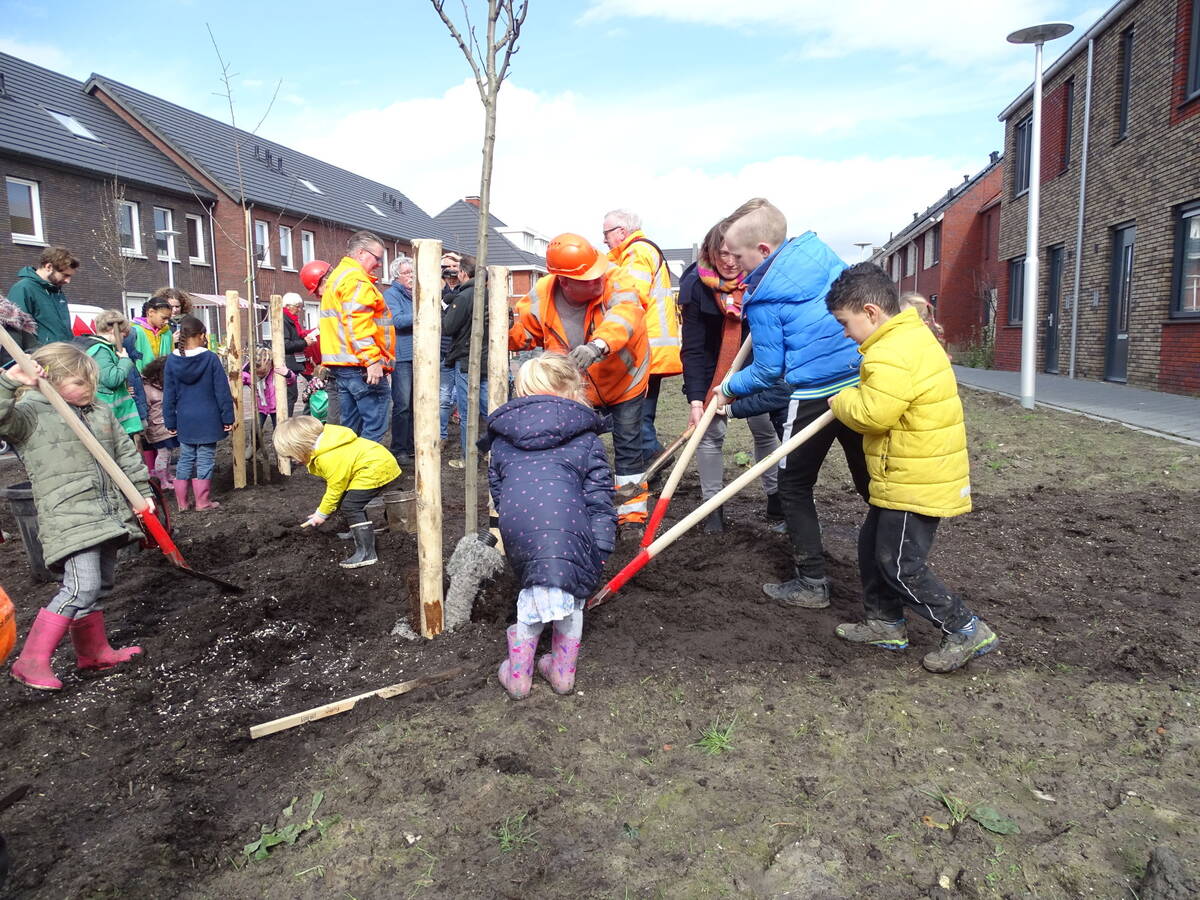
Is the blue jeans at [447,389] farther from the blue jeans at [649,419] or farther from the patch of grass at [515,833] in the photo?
the patch of grass at [515,833]

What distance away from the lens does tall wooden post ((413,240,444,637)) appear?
135 inches

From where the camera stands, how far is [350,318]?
272 inches

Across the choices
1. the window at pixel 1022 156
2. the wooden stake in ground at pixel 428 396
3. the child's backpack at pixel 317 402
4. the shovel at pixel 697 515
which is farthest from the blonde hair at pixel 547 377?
the window at pixel 1022 156

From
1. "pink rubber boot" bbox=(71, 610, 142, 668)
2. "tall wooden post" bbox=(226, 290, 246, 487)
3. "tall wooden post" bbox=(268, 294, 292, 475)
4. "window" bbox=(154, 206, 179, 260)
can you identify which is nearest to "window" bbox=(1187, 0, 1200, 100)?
"tall wooden post" bbox=(268, 294, 292, 475)

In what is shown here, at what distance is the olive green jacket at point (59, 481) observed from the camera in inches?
136

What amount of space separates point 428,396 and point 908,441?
1.95m

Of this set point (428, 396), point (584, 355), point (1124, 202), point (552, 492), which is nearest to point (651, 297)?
point (584, 355)

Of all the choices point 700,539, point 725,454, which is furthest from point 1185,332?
point 700,539

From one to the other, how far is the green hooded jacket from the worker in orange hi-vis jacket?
4.14 m

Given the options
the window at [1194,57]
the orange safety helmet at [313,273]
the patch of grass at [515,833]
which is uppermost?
the window at [1194,57]

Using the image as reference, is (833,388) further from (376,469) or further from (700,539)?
(376,469)

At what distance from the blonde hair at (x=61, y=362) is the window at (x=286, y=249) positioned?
30.8 metres

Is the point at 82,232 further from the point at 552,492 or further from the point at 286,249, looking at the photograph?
the point at 552,492

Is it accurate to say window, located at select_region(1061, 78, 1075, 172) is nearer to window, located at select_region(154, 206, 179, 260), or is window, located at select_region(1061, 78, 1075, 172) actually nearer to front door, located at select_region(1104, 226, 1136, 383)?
front door, located at select_region(1104, 226, 1136, 383)
